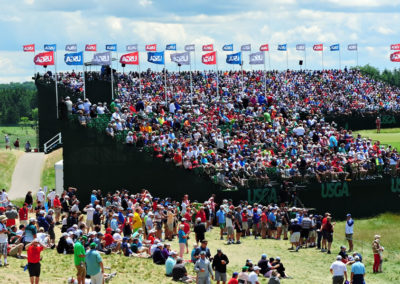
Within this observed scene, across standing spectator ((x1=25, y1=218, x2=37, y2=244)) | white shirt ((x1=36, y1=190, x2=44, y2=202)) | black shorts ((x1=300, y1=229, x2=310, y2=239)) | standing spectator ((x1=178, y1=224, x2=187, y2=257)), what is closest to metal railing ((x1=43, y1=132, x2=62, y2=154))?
white shirt ((x1=36, y1=190, x2=44, y2=202))

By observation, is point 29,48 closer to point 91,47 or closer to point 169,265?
point 91,47

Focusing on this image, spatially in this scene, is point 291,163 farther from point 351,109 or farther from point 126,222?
point 351,109

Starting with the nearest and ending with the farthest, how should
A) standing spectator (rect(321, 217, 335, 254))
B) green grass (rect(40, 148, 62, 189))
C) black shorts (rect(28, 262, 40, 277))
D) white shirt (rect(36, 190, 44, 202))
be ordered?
black shorts (rect(28, 262, 40, 277)) < standing spectator (rect(321, 217, 335, 254)) < white shirt (rect(36, 190, 44, 202)) < green grass (rect(40, 148, 62, 189))

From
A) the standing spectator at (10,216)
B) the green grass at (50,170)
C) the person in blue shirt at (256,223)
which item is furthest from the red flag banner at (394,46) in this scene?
the standing spectator at (10,216)

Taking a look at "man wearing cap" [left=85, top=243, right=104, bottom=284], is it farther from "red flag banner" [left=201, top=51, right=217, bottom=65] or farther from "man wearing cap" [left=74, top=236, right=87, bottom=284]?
"red flag banner" [left=201, top=51, right=217, bottom=65]

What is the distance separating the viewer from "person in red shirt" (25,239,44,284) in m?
22.7

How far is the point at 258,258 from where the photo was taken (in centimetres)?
3133

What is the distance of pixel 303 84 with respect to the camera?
69.9 meters

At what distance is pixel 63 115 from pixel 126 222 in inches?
529

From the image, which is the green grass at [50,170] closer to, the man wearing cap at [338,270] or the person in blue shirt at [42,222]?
the person in blue shirt at [42,222]

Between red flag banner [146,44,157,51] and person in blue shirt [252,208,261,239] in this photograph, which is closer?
person in blue shirt [252,208,261,239]

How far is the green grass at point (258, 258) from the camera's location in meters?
25.7

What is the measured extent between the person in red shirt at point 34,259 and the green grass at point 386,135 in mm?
42566

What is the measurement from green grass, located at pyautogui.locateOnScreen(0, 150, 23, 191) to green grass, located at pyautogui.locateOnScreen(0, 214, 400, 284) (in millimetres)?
22323
